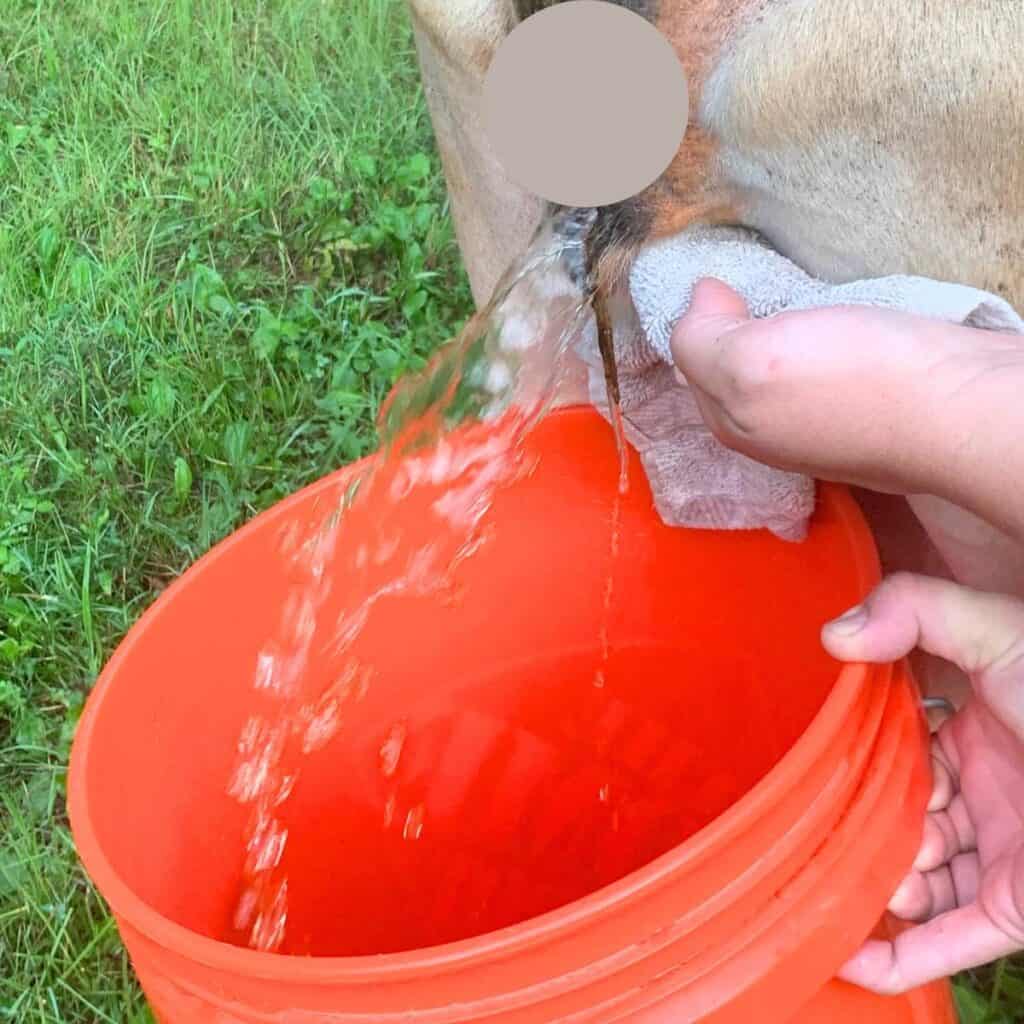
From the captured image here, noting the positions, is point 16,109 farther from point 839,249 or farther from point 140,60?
point 839,249

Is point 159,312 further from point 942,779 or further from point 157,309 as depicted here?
point 942,779

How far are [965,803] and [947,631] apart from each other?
0.15m

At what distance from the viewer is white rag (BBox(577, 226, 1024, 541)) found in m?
0.68

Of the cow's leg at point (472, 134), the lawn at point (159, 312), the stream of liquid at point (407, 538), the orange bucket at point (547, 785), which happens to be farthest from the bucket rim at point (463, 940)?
the lawn at point (159, 312)

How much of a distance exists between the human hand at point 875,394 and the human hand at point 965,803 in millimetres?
82

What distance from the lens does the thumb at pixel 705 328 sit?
0.71 m

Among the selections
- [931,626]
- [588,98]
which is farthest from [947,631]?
[588,98]

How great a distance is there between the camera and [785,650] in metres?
0.99

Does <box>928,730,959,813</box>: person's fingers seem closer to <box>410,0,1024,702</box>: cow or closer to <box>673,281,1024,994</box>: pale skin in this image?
<box>673,281,1024,994</box>: pale skin

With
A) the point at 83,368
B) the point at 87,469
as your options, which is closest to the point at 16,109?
the point at 83,368

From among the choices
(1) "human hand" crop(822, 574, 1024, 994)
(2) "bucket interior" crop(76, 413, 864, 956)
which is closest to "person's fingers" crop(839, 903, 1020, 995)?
(1) "human hand" crop(822, 574, 1024, 994)

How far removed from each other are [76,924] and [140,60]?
1.59 meters

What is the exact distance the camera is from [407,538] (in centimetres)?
103

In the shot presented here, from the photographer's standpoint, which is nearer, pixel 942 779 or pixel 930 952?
pixel 930 952
